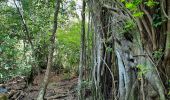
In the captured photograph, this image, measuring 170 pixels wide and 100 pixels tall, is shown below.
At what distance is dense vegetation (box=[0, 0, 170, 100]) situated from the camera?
13.8 feet

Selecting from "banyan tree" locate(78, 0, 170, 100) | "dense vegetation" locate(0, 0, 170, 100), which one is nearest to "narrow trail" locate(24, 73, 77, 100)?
"dense vegetation" locate(0, 0, 170, 100)

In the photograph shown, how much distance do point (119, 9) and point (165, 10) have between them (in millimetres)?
971

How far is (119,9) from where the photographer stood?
16.3 feet

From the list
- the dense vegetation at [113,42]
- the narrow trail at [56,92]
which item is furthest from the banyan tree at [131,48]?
the narrow trail at [56,92]

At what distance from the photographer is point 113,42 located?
564cm

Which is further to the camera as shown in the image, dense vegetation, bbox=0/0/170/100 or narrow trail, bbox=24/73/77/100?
narrow trail, bbox=24/73/77/100

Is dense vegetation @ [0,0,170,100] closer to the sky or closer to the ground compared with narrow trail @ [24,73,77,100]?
closer to the sky

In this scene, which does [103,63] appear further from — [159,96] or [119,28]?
[159,96]

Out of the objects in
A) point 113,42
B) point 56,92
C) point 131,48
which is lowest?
point 56,92

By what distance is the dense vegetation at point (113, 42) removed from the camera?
420 cm

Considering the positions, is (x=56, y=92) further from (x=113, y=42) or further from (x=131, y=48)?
(x=131, y=48)

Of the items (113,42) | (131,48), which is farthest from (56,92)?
(131,48)

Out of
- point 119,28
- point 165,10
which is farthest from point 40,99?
point 165,10

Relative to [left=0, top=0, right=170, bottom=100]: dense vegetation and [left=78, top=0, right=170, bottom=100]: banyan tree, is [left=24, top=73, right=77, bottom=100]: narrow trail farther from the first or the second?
[left=78, top=0, right=170, bottom=100]: banyan tree
